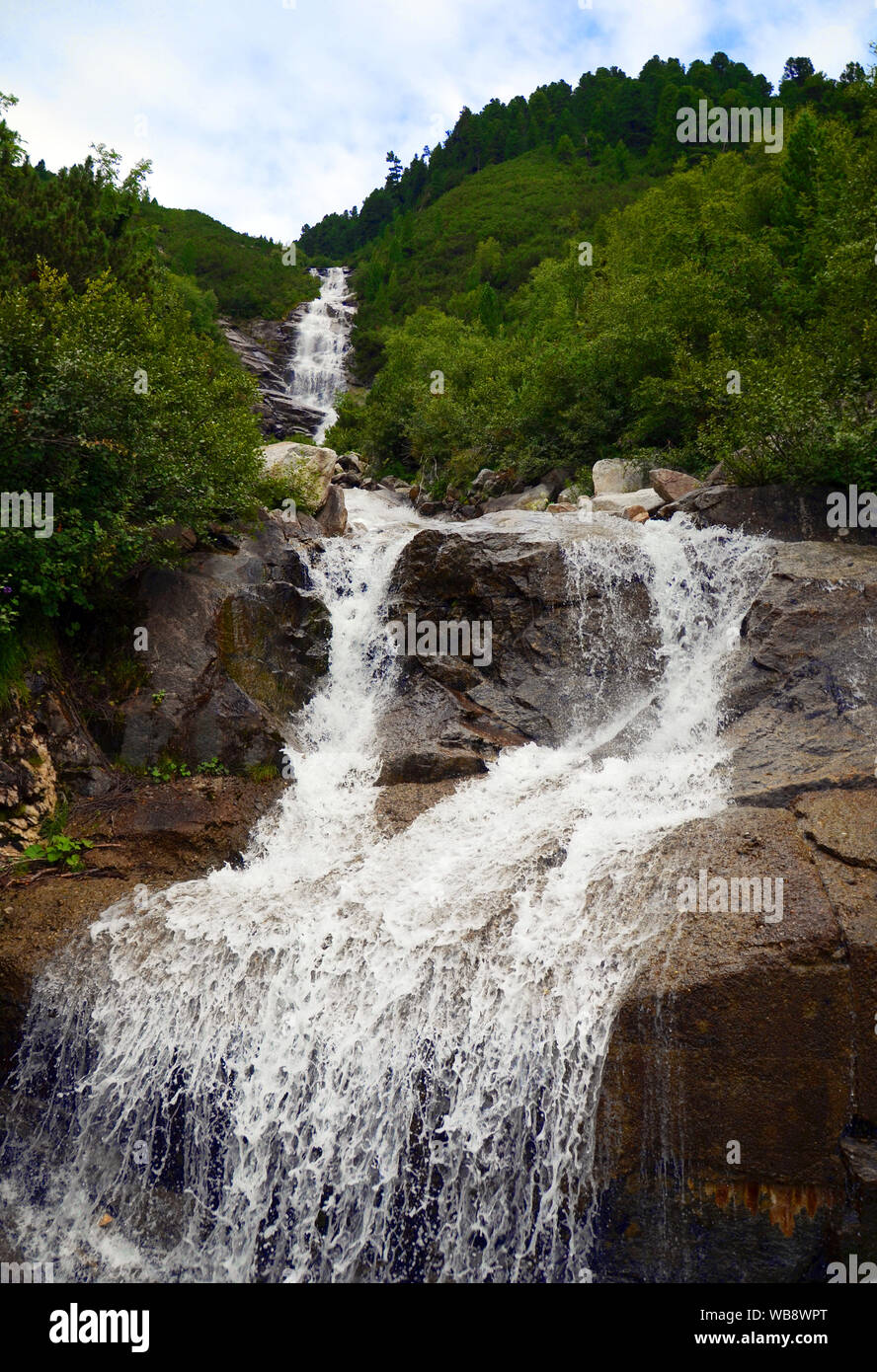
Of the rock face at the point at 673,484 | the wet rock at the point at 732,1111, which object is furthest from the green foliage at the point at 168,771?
the rock face at the point at 673,484

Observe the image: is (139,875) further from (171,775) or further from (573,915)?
(573,915)

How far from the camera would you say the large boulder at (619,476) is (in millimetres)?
20312

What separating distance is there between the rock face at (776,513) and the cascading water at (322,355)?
30.2 metres

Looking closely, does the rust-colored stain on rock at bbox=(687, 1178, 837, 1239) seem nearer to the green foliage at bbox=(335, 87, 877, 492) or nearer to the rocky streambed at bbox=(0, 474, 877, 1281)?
the rocky streambed at bbox=(0, 474, 877, 1281)

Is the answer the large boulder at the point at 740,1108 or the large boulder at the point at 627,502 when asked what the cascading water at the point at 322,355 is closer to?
the large boulder at the point at 627,502

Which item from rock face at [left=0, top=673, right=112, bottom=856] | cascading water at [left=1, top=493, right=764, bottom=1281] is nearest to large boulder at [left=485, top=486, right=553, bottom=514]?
cascading water at [left=1, top=493, right=764, bottom=1281]

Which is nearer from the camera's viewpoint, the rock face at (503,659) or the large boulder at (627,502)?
the rock face at (503,659)

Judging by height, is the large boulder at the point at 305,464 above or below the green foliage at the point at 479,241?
below

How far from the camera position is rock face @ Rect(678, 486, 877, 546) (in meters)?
13.8

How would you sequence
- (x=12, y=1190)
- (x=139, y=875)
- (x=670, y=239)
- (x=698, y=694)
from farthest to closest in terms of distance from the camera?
(x=670, y=239) < (x=698, y=694) < (x=139, y=875) < (x=12, y=1190)

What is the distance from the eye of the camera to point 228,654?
12609mm

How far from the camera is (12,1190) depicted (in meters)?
7.38
